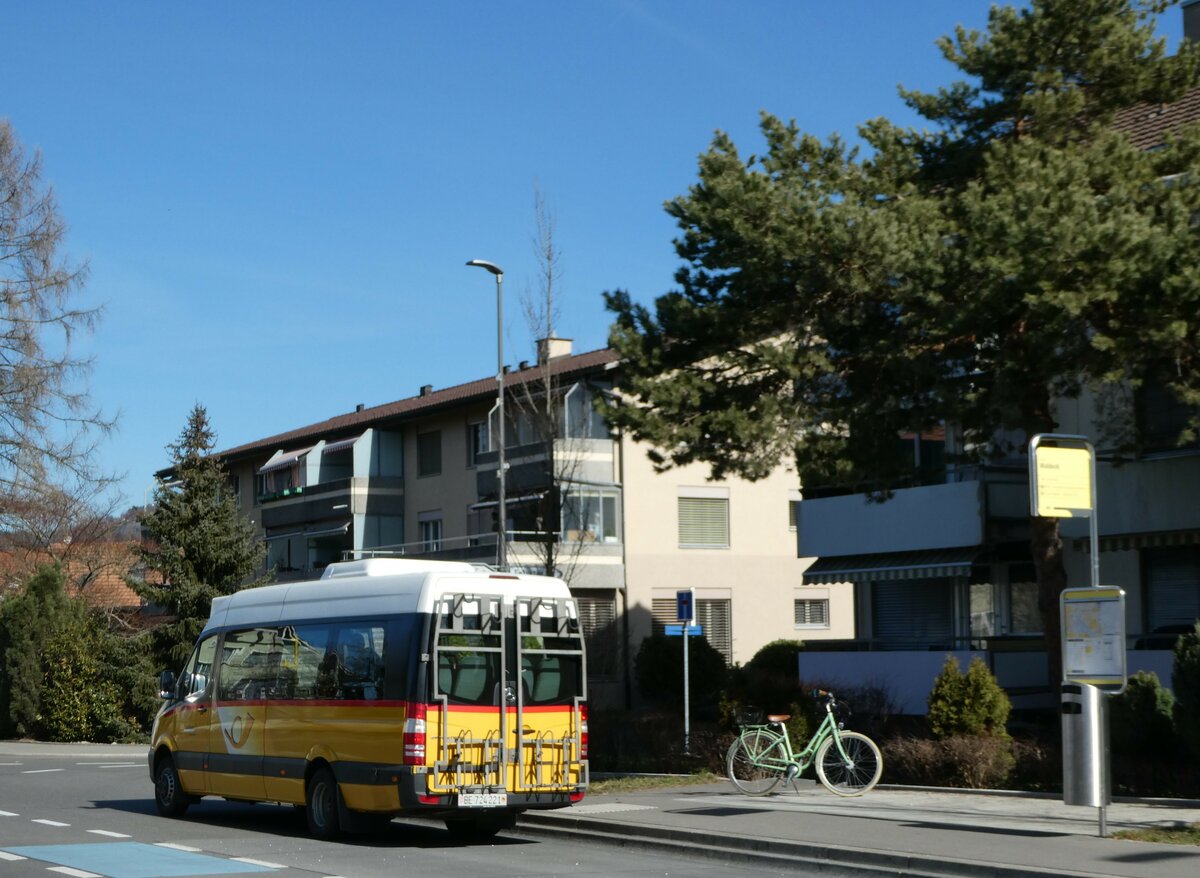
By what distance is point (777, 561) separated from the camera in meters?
51.9

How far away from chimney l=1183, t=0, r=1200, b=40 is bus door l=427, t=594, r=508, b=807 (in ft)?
64.7

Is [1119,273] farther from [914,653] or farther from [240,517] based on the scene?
[240,517]

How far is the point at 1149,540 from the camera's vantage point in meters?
25.3

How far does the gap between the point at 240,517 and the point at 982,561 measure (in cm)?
2347

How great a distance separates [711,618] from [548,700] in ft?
110

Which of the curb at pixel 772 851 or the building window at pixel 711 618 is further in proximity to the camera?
the building window at pixel 711 618

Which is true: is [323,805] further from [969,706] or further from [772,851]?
[969,706]

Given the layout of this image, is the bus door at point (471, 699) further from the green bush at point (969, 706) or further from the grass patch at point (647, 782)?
the green bush at point (969, 706)

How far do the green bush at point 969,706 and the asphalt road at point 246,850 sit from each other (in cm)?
A: 723

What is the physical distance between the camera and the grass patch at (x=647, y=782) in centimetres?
2227

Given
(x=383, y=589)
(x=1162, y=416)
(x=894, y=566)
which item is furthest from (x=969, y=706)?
(x=383, y=589)

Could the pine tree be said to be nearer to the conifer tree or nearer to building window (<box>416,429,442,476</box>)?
building window (<box>416,429,442,476</box>)

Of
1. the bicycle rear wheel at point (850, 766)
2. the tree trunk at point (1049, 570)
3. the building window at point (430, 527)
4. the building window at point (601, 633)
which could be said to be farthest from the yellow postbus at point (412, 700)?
the building window at point (430, 527)

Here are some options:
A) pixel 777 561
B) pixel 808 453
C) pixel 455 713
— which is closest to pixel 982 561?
pixel 808 453
